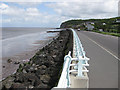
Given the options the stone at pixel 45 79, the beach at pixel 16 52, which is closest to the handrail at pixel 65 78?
the stone at pixel 45 79

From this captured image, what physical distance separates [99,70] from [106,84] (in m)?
1.63

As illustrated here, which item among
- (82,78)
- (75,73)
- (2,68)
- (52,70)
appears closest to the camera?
(82,78)

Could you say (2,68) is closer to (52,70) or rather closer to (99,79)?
(52,70)

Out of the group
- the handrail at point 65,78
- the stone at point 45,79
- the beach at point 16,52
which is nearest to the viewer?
the handrail at point 65,78

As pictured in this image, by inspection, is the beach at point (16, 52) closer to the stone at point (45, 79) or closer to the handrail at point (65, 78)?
the stone at point (45, 79)

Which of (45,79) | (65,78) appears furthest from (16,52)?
(65,78)

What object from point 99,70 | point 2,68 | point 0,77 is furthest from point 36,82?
point 2,68

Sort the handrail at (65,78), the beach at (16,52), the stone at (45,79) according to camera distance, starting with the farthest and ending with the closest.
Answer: the beach at (16,52)
the stone at (45,79)
the handrail at (65,78)

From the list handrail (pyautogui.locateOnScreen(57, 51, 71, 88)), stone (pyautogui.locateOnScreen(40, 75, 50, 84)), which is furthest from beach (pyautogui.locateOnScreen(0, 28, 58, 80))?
handrail (pyautogui.locateOnScreen(57, 51, 71, 88))

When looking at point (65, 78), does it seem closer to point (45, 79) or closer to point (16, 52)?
point (45, 79)

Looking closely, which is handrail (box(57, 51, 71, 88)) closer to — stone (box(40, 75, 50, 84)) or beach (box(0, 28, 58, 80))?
stone (box(40, 75, 50, 84))

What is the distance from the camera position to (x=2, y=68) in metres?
13.2

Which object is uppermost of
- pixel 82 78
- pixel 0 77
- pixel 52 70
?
pixel 82 78

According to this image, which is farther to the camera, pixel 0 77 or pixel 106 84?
pixel 0 77
